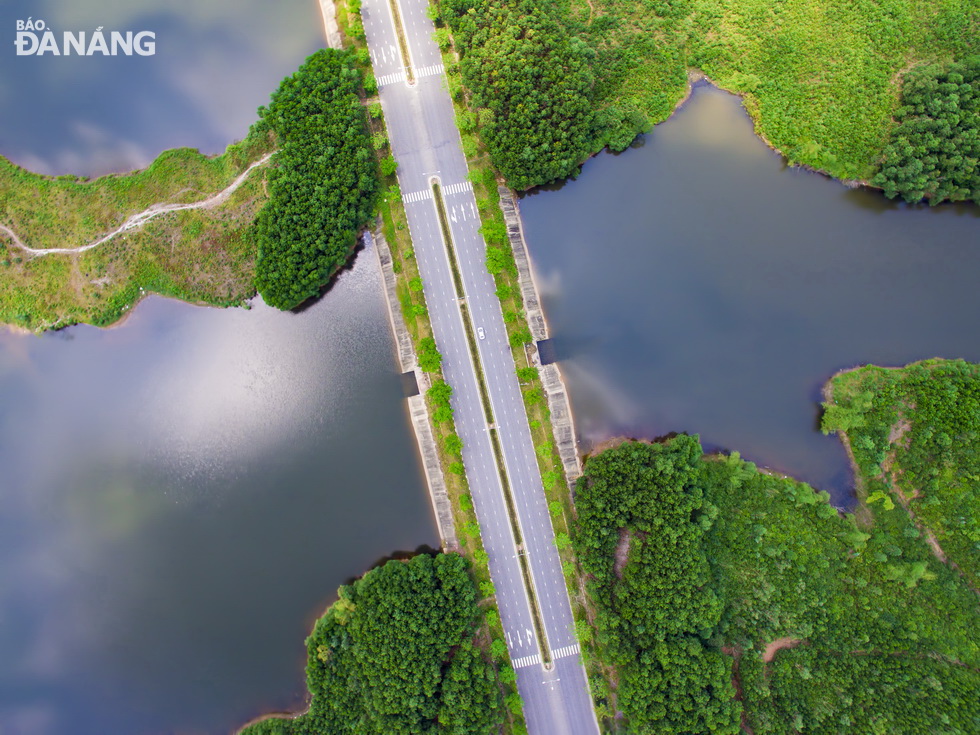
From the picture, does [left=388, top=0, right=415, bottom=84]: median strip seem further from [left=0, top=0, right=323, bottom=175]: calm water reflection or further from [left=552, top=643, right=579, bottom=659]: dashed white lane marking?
[left=552, top=643, right=579, bottom=659]: dashed white lane marking

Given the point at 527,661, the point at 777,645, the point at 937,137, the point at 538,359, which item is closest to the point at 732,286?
the point at 538,359

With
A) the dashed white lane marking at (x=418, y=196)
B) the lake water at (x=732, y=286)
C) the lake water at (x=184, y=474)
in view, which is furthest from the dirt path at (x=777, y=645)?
the dashed white lane marking at (x=418, y=196)

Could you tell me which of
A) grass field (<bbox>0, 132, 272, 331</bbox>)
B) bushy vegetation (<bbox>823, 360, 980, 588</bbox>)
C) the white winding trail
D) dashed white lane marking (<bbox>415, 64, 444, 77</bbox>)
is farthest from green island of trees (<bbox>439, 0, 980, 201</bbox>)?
grass field (<bbox>0, 132, 272, 331</bbox>)

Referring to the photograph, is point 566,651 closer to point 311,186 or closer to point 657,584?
point 657,584

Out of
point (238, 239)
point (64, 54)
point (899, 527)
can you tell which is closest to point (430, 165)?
point (238, 239)

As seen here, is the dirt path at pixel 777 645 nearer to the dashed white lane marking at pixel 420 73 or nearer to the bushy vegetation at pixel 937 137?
the bushy vegetation at pixel 937 137

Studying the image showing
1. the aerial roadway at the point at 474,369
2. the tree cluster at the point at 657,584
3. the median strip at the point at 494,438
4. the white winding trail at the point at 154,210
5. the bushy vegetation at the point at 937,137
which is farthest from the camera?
the white winding trail at the point at 154,210

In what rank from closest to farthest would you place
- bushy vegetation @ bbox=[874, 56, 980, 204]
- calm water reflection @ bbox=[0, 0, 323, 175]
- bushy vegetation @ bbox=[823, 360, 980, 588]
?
bushy vegetation @ bbox=[823, 360, 980, 588] → bushy vegetation @ bbox=[874, 56, 980, 204] → calm water reflection @ bbox=[0, 0, 323, 175]
